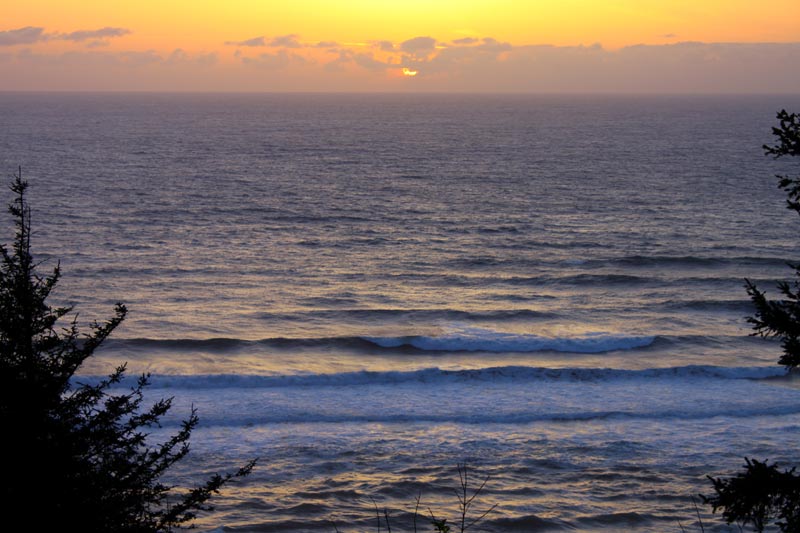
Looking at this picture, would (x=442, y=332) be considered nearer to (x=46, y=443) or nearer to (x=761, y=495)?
(x=761, y=495)

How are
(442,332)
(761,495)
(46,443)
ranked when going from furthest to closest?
1. (442,332)
2. (761,495)
3. (46,443)

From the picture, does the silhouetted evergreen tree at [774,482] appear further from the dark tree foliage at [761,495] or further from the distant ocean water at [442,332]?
the distant ocean water at [442,332]

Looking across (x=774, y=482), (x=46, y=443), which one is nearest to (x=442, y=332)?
(x=774, y=482)

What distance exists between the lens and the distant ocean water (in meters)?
17.1

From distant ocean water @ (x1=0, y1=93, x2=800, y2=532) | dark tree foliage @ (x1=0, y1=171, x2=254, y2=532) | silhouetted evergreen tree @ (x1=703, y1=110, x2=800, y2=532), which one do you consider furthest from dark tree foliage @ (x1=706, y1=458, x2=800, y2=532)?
distant ocean water @ (x1=0, y1=93, x2=800, y2=532)

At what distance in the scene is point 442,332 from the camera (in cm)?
2755

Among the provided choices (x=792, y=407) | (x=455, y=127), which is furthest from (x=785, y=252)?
(x=455, y=127)

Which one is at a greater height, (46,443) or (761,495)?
(46,443)

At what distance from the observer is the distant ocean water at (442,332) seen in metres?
17.1

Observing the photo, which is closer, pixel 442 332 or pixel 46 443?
pixel 46 443

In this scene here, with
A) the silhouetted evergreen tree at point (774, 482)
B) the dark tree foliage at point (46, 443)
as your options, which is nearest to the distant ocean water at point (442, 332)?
the dark tree foliage at point (46, 443)

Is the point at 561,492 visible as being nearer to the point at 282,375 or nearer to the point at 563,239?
the point at 282,375

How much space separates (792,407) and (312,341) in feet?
49.1

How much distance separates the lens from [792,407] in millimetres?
21359
